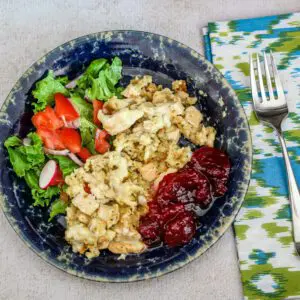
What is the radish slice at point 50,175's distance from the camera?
249 centimetres

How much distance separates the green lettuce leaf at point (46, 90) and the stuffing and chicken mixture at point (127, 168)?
281 millimetres

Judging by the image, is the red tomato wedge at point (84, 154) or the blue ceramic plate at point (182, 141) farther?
the red tomato wedge at point (84, 154)

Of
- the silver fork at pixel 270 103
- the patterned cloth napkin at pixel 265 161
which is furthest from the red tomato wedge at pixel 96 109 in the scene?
the silver fork at pixel 270 103

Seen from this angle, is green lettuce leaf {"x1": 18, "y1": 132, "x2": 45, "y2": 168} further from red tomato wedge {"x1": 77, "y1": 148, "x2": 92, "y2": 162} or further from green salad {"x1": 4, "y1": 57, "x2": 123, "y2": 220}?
red tomato wedge {"x1": 77, "y1": 148, "x2": 92, "y2": 162}

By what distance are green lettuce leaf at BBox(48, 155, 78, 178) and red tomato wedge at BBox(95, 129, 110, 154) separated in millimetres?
154

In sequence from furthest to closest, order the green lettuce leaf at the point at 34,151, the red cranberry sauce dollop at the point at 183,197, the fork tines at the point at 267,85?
the fork tines at the point at 267,85, the green lettuce leaf at the point at 34,151, the red cranberry sauce dollop at the point at 183,197

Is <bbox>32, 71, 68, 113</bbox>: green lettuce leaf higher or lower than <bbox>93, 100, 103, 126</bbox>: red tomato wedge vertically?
higher

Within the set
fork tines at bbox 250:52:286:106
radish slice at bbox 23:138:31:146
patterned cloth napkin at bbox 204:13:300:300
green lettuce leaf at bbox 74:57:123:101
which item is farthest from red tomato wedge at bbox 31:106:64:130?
fork tines at bbox 250:52:286:106

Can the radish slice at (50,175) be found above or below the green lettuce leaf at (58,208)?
above

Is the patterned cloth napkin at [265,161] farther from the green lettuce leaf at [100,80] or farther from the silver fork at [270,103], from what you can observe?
the green lettuce leaf at [100,80]

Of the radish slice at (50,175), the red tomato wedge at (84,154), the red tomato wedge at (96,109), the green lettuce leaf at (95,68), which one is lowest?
the radish slice at (50,175)

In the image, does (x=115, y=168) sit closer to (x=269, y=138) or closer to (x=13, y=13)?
(x=269, y=138)

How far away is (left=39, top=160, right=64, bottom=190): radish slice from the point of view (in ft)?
8.17

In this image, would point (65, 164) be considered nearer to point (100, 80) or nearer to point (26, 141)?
point (26, 141)
